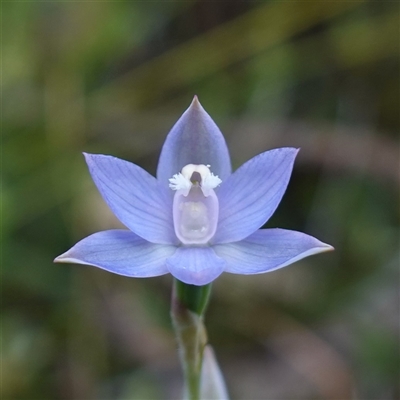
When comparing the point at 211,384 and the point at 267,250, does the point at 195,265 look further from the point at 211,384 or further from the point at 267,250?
the point at 211,384

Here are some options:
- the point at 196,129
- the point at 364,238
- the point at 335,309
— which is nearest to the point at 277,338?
the point at 335,309

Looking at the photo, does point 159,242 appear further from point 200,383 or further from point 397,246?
point 397,246

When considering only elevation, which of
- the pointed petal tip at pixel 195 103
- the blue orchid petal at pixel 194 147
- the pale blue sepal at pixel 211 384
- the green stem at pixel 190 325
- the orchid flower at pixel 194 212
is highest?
the pointed petal tip at pixel 195 103

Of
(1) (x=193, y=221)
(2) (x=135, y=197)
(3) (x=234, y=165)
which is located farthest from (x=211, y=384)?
(3) (x=234, y=165)

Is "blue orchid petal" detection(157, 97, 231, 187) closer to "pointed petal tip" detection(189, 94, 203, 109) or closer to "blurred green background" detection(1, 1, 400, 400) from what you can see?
"pointed petal tip" detection(189, 94, 203, 109)

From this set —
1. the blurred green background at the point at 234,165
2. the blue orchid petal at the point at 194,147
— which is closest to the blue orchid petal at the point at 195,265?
the blue orchid petal at the point at 194,147

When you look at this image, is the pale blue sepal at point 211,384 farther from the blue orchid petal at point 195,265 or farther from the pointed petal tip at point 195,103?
the pointed petal tip at point 195,103
